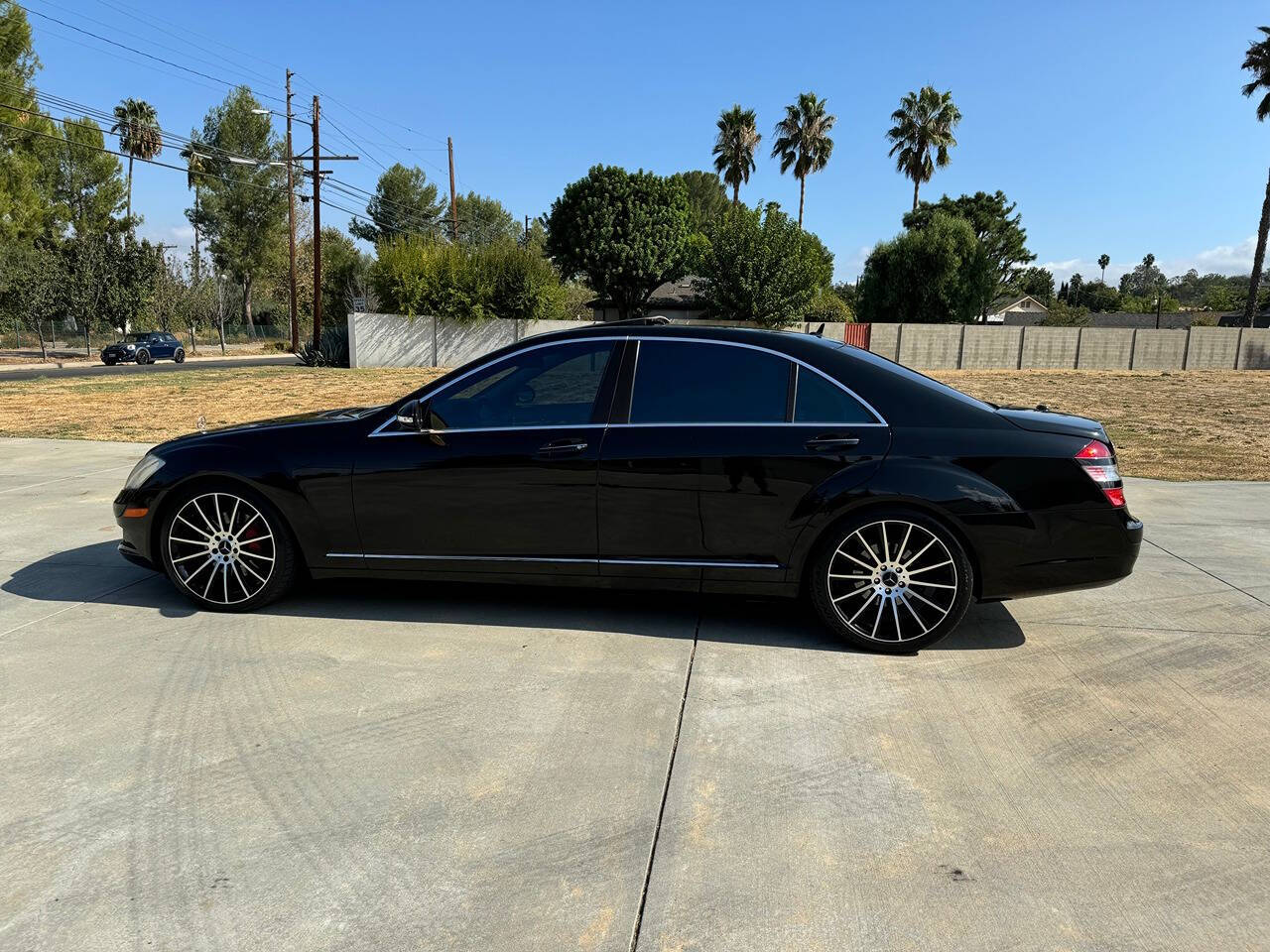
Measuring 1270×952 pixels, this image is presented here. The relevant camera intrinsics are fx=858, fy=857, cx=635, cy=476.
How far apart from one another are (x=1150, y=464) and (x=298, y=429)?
976 cm

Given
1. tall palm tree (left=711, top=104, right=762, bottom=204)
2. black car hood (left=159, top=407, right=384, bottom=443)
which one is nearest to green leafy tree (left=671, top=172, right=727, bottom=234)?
tall palm tree (left=711, top=104, right=762, bottom=204)

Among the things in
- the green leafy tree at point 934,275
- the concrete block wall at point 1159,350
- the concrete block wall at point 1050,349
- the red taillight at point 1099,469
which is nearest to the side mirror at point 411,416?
the red taillight at point 1099,469

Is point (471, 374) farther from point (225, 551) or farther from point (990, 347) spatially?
point (990, 347)

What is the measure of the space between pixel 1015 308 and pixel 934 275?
55.8 meters

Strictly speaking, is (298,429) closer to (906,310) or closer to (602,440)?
(602,440)

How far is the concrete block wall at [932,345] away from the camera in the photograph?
3869 cm

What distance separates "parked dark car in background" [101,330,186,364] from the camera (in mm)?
35750

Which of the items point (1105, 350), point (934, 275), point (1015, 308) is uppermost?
point (1015, 308)

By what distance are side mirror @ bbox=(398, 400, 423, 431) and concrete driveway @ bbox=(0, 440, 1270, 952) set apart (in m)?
1.05

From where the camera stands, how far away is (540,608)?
480cm

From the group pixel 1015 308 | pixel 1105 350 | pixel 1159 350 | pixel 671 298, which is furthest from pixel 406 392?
pixel 1015 308

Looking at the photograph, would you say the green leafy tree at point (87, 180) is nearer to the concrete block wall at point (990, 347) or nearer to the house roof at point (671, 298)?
the house roof at point (671, 298)

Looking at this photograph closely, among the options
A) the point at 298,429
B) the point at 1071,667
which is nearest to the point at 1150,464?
the point at 1071,667

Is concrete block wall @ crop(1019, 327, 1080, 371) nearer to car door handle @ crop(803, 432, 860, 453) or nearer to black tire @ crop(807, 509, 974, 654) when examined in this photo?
black tire @ crop(807, 509, 974, 654)
